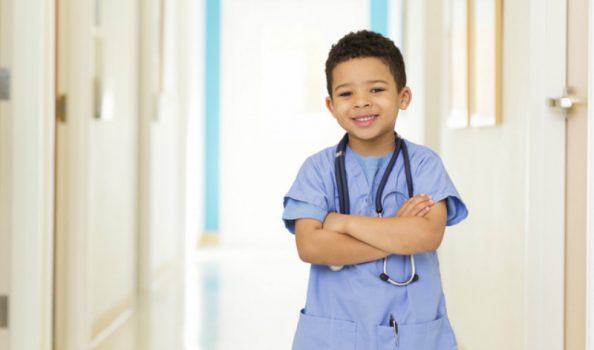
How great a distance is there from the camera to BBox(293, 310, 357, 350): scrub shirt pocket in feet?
4.74

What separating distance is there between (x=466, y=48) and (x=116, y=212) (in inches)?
79.8

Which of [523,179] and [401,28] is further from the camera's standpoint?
[401,28]

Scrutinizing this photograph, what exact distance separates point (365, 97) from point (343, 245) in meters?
0.28

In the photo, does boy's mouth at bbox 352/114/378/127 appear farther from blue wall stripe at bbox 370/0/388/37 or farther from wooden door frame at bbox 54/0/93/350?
blue wall stripe at bbox 370/0/388/37

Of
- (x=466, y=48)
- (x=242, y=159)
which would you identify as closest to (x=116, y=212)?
(x=466, y=48)

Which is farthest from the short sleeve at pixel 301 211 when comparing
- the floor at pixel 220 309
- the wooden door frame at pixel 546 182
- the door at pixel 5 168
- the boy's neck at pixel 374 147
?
the floor at pixel 220 309

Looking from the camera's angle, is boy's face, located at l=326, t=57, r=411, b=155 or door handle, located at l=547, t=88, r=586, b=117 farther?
door handle, located at l=547, t=88, r=586, b=117

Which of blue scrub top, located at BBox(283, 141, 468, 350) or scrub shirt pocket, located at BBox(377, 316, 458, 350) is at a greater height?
blue scrub top, located at BBox(283, 141, 468, 350)

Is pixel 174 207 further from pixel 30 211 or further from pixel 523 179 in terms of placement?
pixel 523 179

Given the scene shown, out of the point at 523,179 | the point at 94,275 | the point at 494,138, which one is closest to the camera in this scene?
the point at 523,179

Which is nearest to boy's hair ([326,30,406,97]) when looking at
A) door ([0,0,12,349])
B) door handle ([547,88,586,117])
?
door handle ([547,88,586,117])

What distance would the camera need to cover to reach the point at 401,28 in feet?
17.9

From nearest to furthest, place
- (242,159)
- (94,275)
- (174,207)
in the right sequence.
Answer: (94,275) < (174,207) < (242,159)

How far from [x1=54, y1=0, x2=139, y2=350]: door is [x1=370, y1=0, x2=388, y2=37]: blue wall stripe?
3807 mm
